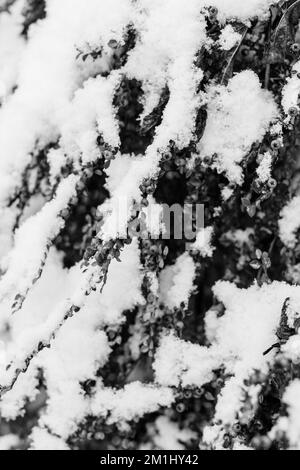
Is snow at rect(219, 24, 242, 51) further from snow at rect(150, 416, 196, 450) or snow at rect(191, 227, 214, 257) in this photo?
snow at rect(150, 416, 196, 450)

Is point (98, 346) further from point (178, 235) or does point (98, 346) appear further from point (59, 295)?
point (178, 235)

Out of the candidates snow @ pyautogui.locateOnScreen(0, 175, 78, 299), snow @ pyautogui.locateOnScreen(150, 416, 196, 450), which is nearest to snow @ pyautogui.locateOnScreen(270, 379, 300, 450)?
snow @ pyautogui.locateOnScreen(150, 416, 196, 450)

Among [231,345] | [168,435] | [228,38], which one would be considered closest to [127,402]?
[168,435]

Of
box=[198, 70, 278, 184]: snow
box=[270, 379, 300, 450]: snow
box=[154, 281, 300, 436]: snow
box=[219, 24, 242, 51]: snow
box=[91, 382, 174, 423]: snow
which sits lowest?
box=[270, 379, 300, 450]: snow

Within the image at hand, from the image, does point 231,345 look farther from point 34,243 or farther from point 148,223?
point 34,243

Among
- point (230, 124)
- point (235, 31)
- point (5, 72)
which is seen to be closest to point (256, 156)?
point (230, 124)

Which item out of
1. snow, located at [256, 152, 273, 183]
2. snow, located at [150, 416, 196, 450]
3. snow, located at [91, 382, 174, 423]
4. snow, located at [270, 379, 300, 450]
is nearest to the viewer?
snow, located at [270, 379, 300, 450]

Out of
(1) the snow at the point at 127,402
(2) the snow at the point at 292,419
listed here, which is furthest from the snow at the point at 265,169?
(1) the snow at the point at 127,402

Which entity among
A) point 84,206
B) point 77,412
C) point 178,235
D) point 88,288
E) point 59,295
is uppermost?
point 84,206
